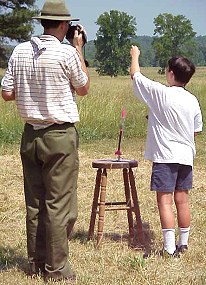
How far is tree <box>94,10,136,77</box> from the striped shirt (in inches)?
3395

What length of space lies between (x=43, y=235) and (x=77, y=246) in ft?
2.97

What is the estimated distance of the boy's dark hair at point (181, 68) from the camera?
4750mm

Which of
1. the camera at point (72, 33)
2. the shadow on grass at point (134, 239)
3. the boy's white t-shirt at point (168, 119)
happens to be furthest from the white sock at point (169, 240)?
the camera at point (72, 33)

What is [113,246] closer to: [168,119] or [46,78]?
[168,119]

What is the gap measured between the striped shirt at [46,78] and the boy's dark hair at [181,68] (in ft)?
3.14

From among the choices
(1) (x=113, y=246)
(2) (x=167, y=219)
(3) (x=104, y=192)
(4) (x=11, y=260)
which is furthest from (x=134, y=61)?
(4) (x=11, y=260)

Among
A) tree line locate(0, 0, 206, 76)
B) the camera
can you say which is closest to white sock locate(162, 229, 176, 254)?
the camera

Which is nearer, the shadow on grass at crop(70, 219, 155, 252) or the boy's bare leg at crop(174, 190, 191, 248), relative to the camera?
the boy's bare leg at crop(174, 190, 191, 248)

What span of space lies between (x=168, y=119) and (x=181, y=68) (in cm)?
42

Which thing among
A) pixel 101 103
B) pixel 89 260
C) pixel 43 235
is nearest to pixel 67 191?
pixel 43 235

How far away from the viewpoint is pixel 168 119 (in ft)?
15.4

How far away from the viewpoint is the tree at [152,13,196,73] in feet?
318

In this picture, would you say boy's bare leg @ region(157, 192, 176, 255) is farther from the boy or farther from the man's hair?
the man's hair

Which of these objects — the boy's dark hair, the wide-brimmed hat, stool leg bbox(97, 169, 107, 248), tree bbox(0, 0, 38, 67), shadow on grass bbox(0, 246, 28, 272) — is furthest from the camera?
tree bbox(0, 0, 38, 67)
